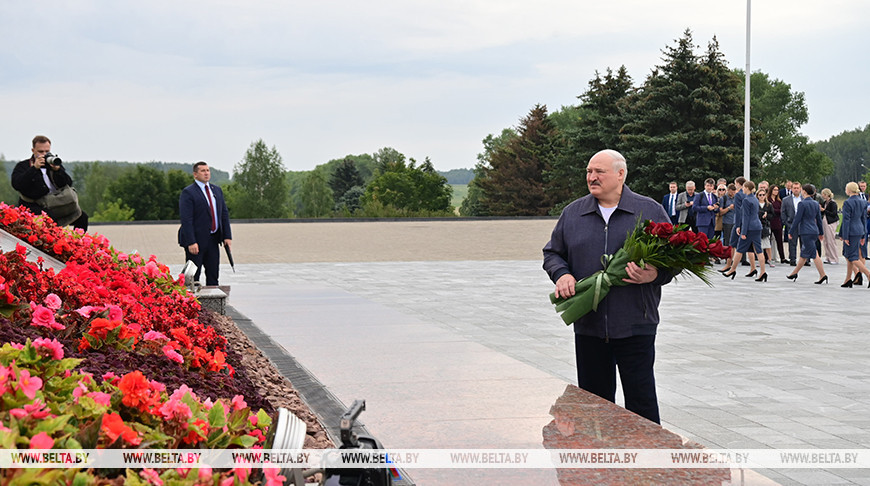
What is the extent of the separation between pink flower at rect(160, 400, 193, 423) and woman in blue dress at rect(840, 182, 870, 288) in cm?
1389

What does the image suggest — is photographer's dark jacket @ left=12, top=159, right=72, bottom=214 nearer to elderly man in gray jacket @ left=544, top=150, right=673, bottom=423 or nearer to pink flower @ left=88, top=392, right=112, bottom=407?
elderly man in gray jacket @ left=544, top=150, right=673, bottom=423

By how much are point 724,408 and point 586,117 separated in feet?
188

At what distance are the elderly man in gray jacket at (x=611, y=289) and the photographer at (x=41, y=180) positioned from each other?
6377mm

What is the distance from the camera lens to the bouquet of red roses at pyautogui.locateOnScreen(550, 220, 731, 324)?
14.2 ft

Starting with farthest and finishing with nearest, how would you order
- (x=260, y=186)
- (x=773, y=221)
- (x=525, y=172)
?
(x=260, y=186)
(x=525, y=172)
(x=773, y=221)

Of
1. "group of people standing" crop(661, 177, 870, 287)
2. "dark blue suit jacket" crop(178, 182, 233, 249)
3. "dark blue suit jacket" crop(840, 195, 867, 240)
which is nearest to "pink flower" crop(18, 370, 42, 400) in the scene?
"dark blue suit jacket" crop(178, 182, 233, 249)

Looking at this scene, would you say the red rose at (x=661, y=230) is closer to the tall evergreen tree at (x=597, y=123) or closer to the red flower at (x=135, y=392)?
the red flower at (x=135, y=392)

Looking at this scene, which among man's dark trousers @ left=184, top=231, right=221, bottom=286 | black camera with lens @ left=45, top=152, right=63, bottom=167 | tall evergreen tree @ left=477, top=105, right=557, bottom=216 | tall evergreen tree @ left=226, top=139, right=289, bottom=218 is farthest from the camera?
tall evergreen tree @ left=226, top=139, right=289, bottom=218

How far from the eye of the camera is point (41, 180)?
9.19m

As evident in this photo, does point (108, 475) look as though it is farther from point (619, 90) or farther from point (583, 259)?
point (619, 90)

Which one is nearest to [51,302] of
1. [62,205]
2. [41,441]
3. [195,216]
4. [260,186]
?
[41,441]

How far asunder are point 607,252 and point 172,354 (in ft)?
7.61

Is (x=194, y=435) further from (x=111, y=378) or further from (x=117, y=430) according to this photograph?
(x=111, y=378)

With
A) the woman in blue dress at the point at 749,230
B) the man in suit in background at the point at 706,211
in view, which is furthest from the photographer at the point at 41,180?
the man in suit in background at the point at 706,211
